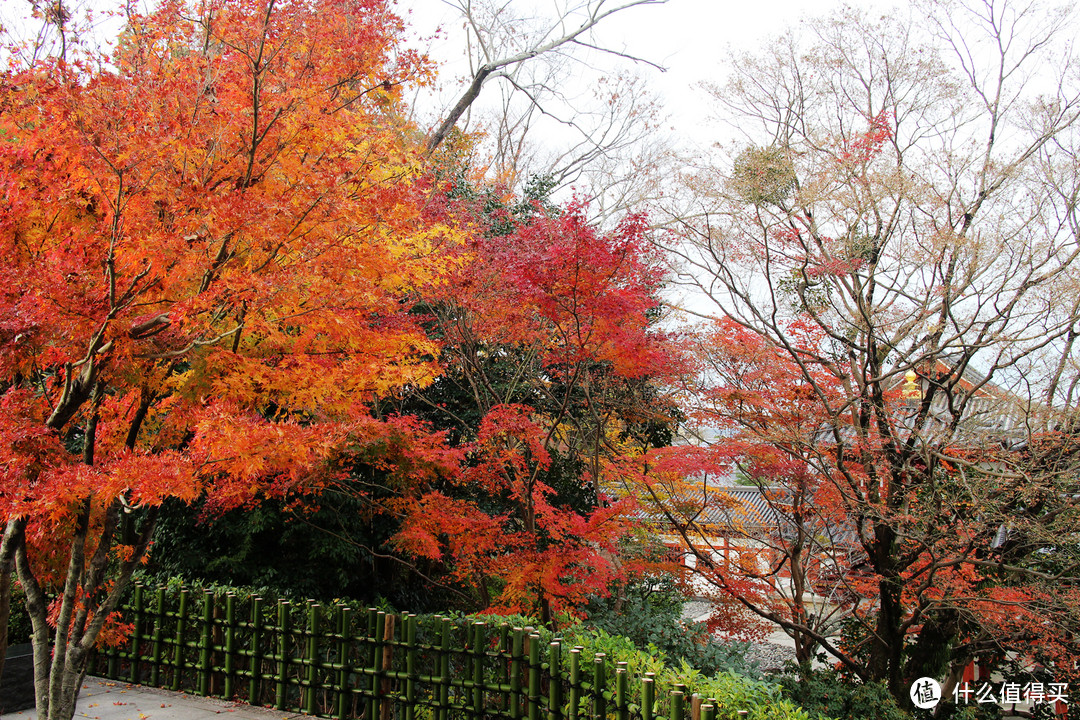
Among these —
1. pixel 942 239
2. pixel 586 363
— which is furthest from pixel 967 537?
pixel 586 363

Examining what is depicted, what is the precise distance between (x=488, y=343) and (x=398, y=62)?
4.88m

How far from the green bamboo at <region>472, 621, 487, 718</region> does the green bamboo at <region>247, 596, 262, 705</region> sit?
8.58ft

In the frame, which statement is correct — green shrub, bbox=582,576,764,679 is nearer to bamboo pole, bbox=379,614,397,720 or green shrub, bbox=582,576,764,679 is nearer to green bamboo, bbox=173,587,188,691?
bamboo pole, bbox=379,614,397,720

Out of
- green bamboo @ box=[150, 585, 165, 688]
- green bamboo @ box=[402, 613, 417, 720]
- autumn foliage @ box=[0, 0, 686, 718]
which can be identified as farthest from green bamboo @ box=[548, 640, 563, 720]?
green bamboo @ box=[150, 585, 165, 688]

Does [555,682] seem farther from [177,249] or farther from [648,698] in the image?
[177,249]

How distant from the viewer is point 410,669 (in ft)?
20.8

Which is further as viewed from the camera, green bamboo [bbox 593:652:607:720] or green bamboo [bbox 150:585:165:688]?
green bamboo [bbox 150:585:165:688]

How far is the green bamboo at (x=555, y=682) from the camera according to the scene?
5.31 m

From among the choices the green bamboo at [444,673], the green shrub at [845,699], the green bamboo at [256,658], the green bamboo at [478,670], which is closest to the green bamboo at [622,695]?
the green bamboo at [478,670]

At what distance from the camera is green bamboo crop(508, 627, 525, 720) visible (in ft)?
18.4

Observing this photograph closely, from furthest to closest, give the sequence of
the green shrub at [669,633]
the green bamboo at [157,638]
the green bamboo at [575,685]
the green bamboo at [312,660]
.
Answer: the green shrub at [669,633] → the green bamboo at [157,638] → the green bamboo at [312,660] → the green bamboo at [575,685]

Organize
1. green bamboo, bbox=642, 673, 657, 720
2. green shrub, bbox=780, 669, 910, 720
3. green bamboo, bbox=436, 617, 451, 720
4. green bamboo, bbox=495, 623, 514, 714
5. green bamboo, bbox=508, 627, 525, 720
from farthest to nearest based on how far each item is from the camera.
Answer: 1. green shrub, bbox=780, 669, 910, 720
2. green bamboo, bbox=436, 617, 451, 720
3. green bamboo, bbox=495, 623, 514, 714
4. green bamboo, bbox=508, 627, 525, 720
5. green bamboo, bbox=642, 673, 657, 720

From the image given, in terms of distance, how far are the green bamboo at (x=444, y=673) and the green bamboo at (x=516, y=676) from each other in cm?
69

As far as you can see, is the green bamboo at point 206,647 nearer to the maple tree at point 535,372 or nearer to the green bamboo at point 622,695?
the maple tree at point 535,372
